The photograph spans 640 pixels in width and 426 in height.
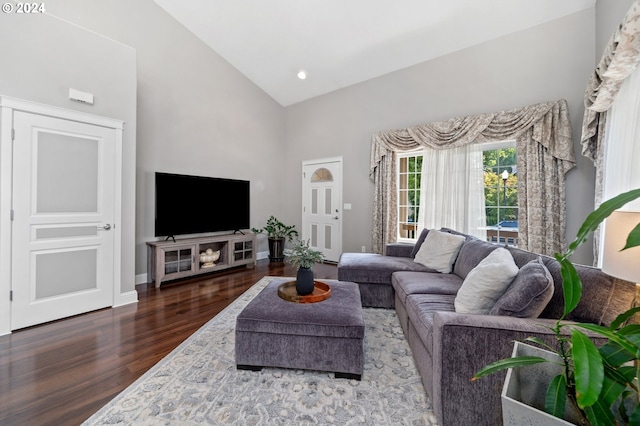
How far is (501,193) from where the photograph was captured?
3652mm

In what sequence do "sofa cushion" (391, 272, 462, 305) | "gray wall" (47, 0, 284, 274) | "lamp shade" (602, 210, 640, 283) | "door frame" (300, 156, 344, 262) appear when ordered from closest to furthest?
1. "lamp shade" (602, 210, 640, 283)
2. "sofa cushion" (391, 272, 462, 305)
3. "gray wall" (47, 0, 284, 274)
4. "door frame" (300, 156, 344, 262)

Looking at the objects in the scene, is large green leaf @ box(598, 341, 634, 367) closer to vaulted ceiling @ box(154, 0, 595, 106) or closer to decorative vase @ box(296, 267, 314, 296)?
decorative vase @ box(296, 267, 314, 296)

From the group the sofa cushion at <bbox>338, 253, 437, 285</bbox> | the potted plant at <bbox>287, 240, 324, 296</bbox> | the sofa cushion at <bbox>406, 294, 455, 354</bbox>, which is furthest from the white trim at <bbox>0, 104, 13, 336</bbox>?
the sofa cushion at <bbox>406, 294, 455, 354</bbox>


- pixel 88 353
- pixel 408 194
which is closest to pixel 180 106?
pixel 88 353

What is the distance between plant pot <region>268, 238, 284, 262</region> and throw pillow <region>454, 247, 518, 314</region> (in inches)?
155

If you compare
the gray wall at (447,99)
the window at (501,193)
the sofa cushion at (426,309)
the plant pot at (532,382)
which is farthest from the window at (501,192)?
the plant pot at (532,382)

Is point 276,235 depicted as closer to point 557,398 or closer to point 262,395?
point 262,395

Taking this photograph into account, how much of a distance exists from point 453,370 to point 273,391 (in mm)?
1043

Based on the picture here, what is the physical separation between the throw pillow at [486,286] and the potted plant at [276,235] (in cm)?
393

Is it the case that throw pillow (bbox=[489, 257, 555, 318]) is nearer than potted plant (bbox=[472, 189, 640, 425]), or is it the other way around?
potted plant (bbox=[472, 189, 640, 425])

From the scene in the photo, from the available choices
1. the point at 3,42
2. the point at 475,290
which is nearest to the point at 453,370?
the point at 475,290

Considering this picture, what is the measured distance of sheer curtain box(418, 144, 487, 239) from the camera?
148 inches

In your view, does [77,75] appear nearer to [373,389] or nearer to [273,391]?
[273,391]

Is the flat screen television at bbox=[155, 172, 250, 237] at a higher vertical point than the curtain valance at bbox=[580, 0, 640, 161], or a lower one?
lower
